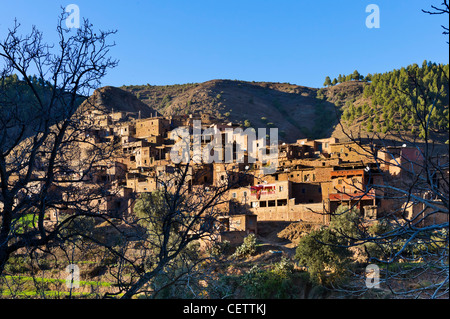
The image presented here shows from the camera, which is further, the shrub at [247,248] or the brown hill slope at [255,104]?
the brown hill slope at [255,104]

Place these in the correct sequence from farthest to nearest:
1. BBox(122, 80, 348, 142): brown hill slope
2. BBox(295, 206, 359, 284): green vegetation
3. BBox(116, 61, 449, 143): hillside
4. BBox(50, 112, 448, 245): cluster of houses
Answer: BBox(122, 80, 348, 142): brown hill slope → BBox(116, 61, 449, 143): hillside → BBox(50, 112, 448, 245): cluster of houses → BBox(295, 206, 359, 284): green vegetation

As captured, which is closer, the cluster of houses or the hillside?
the cluster of houses

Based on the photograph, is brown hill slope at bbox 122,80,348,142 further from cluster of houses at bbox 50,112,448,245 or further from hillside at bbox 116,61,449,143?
cluster of houses at bbox 50,112,448,245

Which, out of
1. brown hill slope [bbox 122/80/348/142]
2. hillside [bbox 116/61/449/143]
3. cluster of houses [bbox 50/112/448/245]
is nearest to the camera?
cluster of houses [bbox 50/112/448/245]

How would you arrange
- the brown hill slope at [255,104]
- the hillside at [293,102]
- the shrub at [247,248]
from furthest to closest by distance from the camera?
the brown hill slope at [255,104], the hillside at [293,102], the shrub at [247,248]

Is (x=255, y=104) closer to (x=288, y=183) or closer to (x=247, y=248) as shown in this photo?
(x=288, y=183)

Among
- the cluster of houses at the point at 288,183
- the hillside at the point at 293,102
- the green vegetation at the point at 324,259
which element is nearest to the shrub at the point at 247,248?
the cluster of houses at the point at 288,183

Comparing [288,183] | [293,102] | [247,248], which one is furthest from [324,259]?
[293,102]

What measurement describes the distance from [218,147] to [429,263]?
135ft

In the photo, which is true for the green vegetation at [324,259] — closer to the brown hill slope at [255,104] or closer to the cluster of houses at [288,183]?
the cluster of houses at [288,183]

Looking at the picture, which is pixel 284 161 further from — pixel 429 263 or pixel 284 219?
pixel 429 263

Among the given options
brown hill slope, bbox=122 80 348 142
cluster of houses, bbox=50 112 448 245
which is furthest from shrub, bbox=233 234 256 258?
brown hill slope, bbox=122 80 348 142

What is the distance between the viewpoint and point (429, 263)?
4.79 metres

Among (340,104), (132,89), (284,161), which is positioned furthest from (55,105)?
(132,89)
